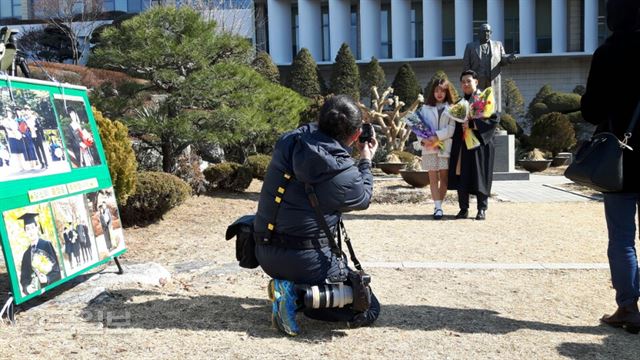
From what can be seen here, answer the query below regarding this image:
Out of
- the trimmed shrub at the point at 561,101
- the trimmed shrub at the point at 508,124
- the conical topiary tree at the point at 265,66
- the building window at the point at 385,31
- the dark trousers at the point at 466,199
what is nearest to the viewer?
the dark trousers at the point at 466,199

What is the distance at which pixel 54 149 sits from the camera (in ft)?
14.1

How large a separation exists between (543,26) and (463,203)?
96.9ft

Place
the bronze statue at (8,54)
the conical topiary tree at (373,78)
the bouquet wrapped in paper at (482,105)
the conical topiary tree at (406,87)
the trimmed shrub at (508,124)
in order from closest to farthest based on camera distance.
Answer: the bronze statue at (8,54), the bouquet wrapped in paper at (482,105), the trimmed shrub at (508,124), the conical topiary tree at (406,87), the conical topiary tree at (373,78)

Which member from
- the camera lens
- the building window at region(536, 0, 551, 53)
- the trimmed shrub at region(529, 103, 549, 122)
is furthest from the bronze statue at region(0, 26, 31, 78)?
the building window at region(536, 0, 551, 53)

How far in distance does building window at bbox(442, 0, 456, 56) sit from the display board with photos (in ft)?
105

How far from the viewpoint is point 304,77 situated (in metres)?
29.6

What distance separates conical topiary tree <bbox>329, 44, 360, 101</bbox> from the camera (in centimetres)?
3000

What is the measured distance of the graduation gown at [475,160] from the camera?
797 centimetres

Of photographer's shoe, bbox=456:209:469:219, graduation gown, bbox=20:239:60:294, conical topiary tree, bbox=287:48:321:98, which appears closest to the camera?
graduation gown, bbox=20:239:60:294

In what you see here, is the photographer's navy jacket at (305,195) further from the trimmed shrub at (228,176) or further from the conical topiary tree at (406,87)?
the conical topiary tree at (406,87)

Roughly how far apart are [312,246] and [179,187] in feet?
15.4

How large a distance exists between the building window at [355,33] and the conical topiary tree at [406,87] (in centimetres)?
568

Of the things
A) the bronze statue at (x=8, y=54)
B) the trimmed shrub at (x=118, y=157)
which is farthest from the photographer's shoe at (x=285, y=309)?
the trimmed shrub at (x=118, y=157)

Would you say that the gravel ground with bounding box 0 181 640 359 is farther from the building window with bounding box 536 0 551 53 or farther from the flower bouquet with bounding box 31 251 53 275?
the building window with bounding box 536 0 551 53
